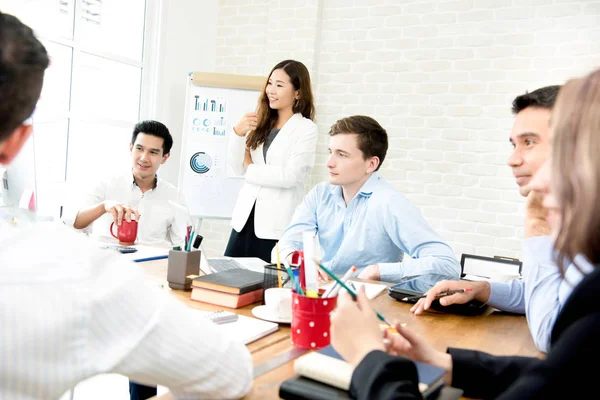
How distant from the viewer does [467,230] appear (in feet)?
12.4

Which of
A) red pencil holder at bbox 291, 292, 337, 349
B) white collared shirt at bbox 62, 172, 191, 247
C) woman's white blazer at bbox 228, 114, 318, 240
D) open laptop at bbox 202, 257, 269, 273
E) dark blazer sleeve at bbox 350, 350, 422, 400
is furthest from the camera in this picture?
woman's white blazer at bbox 228, 114, 318, 240

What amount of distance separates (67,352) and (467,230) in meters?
3.46

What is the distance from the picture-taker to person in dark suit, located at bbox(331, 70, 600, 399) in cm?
58

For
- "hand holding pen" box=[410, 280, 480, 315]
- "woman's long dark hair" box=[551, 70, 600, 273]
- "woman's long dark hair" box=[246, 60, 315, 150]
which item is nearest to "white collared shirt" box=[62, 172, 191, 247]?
"woman's long dark hair" box=[246, 60, 315, 150]

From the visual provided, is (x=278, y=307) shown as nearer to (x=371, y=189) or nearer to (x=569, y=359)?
(x=569, y=359)

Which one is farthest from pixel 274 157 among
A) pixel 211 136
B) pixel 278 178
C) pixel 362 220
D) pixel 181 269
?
pixel 181 269

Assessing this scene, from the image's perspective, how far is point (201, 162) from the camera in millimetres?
4062

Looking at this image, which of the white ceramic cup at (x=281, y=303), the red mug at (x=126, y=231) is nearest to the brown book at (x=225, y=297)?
the white ceramic cup at (x=281, y=303)

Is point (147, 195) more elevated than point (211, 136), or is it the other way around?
point (211, 136)

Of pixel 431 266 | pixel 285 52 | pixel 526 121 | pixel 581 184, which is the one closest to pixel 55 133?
pixel 285 52

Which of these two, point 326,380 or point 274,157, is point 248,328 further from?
point 274,157

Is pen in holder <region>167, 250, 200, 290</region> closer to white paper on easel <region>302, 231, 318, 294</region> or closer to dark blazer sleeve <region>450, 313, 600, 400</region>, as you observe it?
white paper on easel <region>302, 231, 318, 294</region>

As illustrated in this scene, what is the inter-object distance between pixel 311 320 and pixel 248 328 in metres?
0.17

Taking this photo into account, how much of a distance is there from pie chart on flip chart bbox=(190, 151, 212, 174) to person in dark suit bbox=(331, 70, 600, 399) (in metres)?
3.25
